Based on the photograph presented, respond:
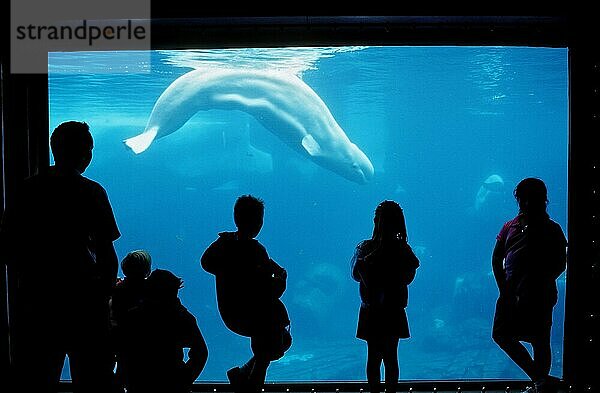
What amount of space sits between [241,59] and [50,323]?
1622 cm

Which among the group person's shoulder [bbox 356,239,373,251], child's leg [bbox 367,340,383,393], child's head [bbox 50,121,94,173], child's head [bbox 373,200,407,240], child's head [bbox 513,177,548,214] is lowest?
child's leg [bbox 367,340,383,393]

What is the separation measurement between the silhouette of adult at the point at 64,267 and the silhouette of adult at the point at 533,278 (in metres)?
2.68

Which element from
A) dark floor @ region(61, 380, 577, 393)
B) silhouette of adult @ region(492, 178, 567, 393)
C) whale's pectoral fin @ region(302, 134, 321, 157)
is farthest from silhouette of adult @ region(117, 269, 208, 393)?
whale's pectoral fin @ region(302, 134, 321, 157)

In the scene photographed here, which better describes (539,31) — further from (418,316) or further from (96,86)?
(418,316)

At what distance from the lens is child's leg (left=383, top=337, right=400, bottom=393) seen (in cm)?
372

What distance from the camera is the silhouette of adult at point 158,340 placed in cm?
296

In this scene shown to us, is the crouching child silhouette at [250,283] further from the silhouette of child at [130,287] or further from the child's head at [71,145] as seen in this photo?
the child's head at [71,145]

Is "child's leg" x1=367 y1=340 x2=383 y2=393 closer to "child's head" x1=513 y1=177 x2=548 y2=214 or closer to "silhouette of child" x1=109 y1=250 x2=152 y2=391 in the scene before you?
"child's head" x1=513 y1=177 x2=548 y2=214

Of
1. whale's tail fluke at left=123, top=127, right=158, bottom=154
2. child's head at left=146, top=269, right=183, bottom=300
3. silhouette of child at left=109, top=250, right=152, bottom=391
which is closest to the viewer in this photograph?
child's head at left=146, top=269, right=183, bottom=300

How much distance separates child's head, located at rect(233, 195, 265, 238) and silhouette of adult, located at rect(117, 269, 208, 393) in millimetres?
542

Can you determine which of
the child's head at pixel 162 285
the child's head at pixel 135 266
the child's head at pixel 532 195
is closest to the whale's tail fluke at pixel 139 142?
the child's head at pixel 135 266

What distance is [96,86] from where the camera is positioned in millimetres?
19625

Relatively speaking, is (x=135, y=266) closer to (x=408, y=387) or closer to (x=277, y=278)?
(x=277, y=278)

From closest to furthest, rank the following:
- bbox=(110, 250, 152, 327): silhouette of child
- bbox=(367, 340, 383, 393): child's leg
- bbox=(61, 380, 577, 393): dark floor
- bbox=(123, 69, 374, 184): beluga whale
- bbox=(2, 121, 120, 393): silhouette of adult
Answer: bbox=(2, 121, 120, 393): silhouette of adult < bbox=(110, 250, 152, 327): silhouette of child < bbox=(367, 340, 383, 393): child's leg < bbox=(61, 380, 577, 393): dark floor < bbox=(123, 69, 374, 184): beluga whale
